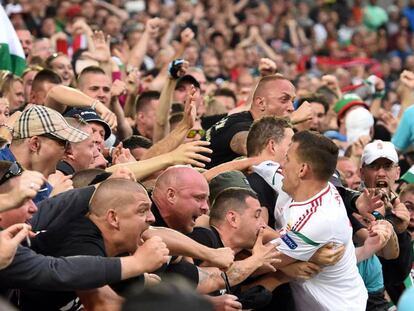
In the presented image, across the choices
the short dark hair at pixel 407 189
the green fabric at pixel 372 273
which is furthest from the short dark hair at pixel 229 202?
the short dark hair at pixel 407 189

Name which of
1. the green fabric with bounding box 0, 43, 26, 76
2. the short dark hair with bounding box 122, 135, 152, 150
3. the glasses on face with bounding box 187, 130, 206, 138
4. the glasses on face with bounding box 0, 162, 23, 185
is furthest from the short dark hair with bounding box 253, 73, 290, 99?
the glasses on face with bounding box 0, 162, 23, 185

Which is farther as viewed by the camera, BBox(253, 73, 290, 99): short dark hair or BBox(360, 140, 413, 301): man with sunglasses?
BBox(253, 73, 290, 99): short dark hair

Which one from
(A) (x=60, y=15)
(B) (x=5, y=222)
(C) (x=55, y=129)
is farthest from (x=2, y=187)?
(A) (x=60, y=15)

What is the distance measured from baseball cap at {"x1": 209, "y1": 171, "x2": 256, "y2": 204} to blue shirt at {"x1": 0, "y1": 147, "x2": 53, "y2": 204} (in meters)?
1.10

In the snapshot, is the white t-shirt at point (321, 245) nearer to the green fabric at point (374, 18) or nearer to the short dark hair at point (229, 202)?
the short dark hair at point (229, 202)

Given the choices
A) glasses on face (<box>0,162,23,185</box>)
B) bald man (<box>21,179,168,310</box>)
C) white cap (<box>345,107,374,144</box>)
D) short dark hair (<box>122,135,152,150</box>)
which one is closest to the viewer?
glasses on face (<box>0,162,23,185</box>)

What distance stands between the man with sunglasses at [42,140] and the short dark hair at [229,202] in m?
0.94

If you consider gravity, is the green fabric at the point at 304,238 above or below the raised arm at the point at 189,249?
below

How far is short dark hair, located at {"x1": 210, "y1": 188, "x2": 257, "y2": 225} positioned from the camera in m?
7.30

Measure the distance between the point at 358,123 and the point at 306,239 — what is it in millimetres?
5095

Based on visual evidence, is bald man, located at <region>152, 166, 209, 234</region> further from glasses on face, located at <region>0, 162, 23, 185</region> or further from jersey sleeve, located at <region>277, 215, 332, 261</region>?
glasses on face, located at <region>0, 162, 23, 185</region>

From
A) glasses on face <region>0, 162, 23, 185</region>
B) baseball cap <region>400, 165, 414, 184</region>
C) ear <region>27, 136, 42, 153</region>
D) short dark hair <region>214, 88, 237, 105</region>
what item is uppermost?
glasses on face <region>0, 162, 23, 185</region>

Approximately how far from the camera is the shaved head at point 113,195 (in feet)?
20.4

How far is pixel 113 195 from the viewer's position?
20.5ft
